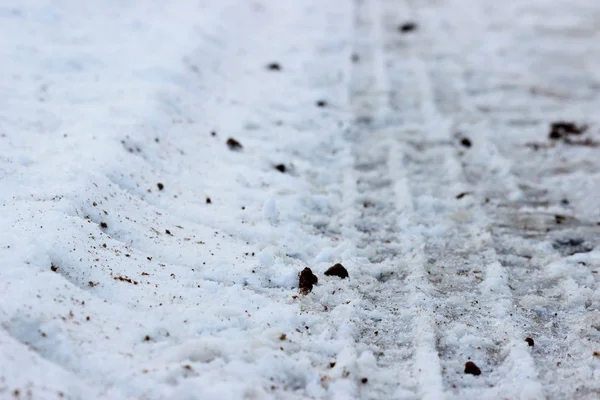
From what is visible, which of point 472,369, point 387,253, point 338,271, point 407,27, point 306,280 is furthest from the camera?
point 407,27

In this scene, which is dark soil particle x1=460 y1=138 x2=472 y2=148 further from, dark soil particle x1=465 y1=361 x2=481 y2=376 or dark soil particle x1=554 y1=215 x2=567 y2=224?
dark soil particle x1=465 y1=361 x2=481 y2=376

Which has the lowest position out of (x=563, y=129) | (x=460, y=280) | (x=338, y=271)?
(x=563, y=129)

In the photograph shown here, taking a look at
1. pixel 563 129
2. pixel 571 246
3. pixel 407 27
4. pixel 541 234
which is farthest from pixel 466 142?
pixel 407 27

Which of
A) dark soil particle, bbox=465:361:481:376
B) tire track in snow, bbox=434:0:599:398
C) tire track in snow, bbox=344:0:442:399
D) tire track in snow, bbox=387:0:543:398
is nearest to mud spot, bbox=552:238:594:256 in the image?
tire track in snow, bbox=434:0:599:398

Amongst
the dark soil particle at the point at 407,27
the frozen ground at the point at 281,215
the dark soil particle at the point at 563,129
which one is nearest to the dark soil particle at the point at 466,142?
the frozen ground at the point at 281,215

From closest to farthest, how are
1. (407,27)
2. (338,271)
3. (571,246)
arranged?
(338,271), (571,246), (407,27)

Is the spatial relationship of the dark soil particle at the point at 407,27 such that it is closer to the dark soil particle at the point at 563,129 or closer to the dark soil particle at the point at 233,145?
the dark soil particle at the point at 563,129

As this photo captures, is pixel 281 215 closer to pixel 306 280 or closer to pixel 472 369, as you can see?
pixel 306 280
